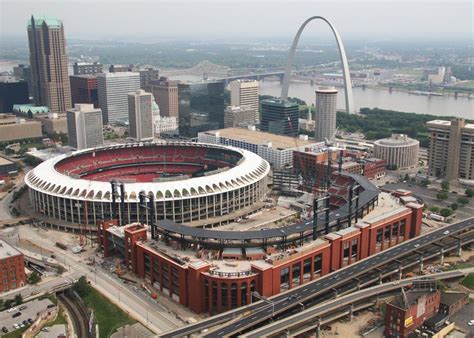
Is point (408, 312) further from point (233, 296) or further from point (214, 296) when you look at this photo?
point (214, 296)

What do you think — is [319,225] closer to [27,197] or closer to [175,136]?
[27,197]

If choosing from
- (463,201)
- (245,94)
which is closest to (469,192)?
(463,201)

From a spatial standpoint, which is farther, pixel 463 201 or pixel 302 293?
pixel 463 201

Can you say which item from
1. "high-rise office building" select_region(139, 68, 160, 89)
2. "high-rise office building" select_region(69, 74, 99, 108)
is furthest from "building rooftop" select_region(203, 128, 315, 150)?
"high-rise office building" select_region(139, 68, 160, 89)

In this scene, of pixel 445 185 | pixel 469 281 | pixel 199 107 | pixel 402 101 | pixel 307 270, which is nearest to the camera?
pixel 307 270

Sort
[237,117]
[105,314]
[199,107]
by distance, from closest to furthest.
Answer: [105,314]
[199,107]
[237,117]

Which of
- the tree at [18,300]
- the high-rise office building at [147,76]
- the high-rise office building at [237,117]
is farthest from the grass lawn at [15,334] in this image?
the high-rise office building at [147,76]
